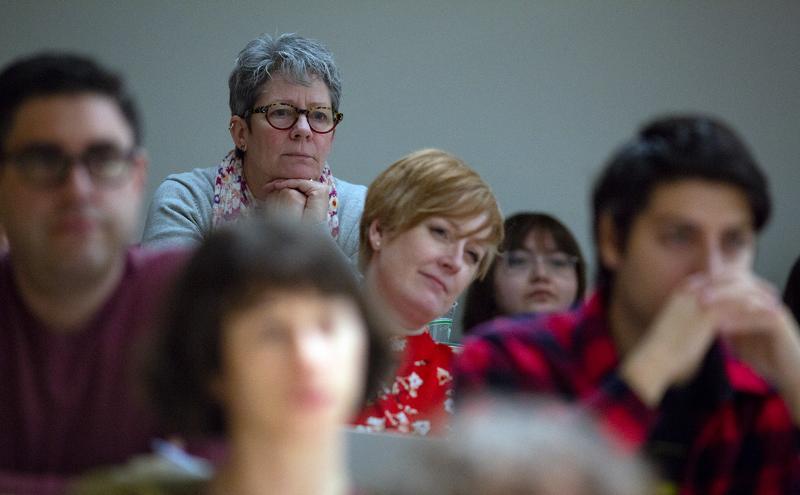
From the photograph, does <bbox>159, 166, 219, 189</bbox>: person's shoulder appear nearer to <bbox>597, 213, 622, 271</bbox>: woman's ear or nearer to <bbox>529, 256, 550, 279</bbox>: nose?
<bbox>529, 256, 550, 279</bbox>: nose

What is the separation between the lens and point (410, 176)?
5.14 feet

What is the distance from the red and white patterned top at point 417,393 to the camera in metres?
1.37

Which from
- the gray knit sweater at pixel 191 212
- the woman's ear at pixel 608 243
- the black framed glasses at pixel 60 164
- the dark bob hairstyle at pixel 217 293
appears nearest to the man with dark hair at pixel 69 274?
the black framed glasses at pixel 60 164

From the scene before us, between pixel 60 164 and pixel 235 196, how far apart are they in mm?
1106

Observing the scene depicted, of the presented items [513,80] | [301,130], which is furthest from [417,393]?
[513,80]

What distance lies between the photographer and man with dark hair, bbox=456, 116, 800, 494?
914 millimetres

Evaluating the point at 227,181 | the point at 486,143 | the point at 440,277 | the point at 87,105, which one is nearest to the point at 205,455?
the point at 87,105

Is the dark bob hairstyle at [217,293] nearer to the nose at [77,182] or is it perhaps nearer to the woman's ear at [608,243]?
the nose at [77,182]

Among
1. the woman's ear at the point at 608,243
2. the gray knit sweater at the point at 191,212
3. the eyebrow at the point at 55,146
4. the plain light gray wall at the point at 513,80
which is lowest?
the woman's ear at the point at 608,243

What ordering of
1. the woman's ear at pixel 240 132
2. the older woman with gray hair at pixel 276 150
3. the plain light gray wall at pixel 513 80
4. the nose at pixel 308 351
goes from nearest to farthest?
the nose at pixel 308 351
the older woman with gray hair at pixel 276 150
the woman's ear at pixel 240 132
the plain light gray wall at pixel 513 80

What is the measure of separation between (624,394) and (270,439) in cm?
36

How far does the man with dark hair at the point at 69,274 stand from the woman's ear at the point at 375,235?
0.56m

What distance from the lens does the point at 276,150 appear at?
79.4 inches

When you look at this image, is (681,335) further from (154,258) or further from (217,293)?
(154,258)
